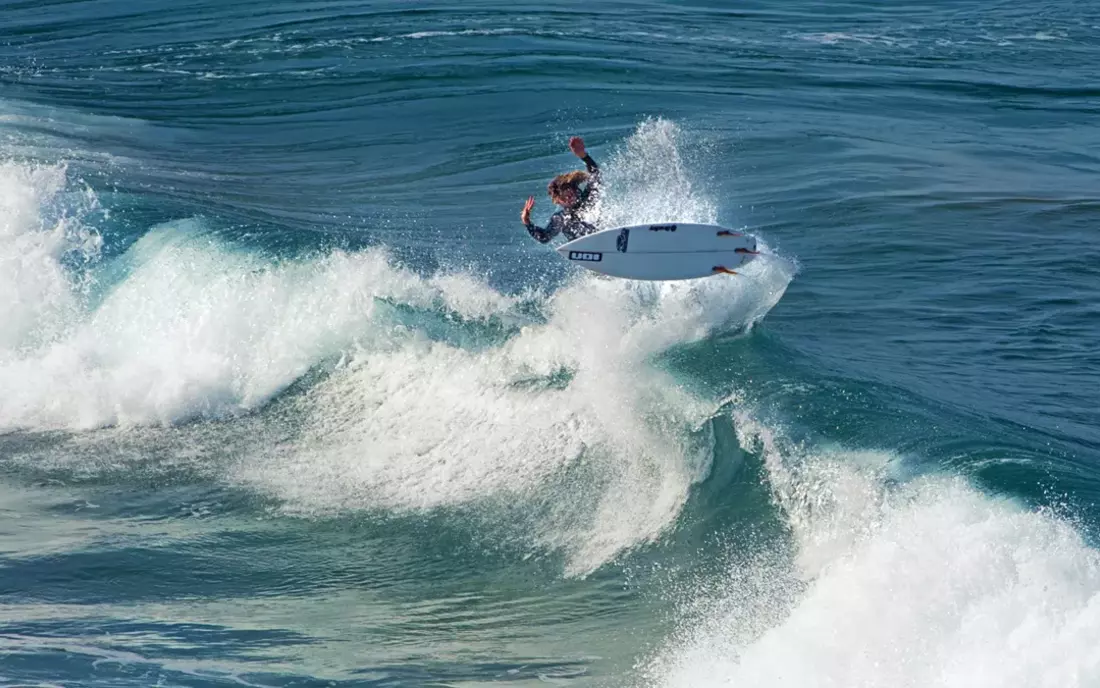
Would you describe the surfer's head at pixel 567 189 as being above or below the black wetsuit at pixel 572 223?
above

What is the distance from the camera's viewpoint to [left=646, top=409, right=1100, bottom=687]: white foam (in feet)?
31.8

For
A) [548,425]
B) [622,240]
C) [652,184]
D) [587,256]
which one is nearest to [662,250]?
[622,240]

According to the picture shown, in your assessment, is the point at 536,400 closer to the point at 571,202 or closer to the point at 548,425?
the point at 548,425

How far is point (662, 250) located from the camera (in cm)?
1556

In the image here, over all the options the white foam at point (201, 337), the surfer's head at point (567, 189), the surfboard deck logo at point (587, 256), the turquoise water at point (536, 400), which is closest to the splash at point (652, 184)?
the turquoise water at point (536, 400)

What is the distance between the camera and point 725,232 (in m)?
15.5

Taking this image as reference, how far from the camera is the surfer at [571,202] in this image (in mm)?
15719

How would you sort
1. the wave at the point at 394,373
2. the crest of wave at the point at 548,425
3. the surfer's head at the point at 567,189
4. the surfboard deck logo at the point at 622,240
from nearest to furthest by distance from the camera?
the crest of wave at the point at 548,425 < the wave at the point at 394,373 < the surfboard deck logo at the point at 622,240 < the surfer's head at the point at 567,189

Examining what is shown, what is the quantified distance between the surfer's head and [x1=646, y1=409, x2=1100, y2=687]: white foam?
17.4 feet

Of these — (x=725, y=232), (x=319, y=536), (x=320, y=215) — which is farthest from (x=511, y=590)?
(x=320, y=215)

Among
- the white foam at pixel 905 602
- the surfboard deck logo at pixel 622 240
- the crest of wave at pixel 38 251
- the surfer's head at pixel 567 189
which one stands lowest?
the white foam at pixel 905 602

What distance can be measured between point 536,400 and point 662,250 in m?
2.36

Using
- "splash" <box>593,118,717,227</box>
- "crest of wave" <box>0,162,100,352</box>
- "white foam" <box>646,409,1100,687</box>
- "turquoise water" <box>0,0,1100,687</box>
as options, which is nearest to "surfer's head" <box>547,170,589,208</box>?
"splash" <box>593,118,717,227</box>

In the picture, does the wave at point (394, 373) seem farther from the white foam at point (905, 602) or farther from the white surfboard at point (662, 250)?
the white foam at point (905, 602)
